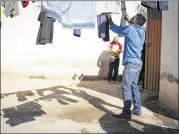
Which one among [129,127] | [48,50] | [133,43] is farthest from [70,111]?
[48,50]

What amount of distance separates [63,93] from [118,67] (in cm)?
267

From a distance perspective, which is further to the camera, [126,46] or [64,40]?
[64,40]

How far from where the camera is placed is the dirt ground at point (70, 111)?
251 inches

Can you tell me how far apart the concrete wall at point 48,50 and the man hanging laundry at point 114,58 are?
1.42 ft

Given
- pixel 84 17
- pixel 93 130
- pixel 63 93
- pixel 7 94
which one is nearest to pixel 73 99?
pixel 63 93

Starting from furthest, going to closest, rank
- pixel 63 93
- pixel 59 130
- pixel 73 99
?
1. pixel 63 93
2. pixel 73 99
3. pixel 59 130

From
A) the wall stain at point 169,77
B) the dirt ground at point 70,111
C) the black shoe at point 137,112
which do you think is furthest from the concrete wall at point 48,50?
the black shoe at point 137,112

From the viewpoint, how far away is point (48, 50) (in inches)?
481

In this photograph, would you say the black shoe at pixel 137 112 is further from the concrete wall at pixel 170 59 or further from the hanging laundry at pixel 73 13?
the hanging laundry at pixel 73 13

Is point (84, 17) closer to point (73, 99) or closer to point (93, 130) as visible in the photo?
point (93, 130)

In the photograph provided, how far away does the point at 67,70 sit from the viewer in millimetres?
12188

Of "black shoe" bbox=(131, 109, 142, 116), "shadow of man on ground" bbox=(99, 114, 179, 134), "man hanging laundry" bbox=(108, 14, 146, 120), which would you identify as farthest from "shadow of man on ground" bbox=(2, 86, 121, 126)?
"man hanging laundry" bbox=(108, 14, 146, 120)

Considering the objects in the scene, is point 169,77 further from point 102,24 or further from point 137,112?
point 102,24

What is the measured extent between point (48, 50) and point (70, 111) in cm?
497
